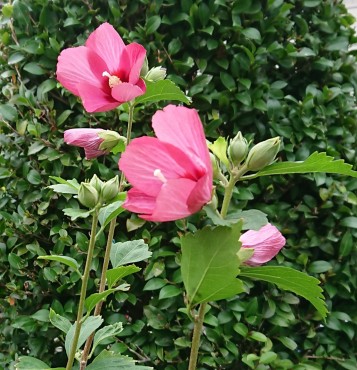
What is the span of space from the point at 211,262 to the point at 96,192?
209 mm

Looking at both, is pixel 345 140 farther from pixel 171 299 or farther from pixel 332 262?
pixel 171 299

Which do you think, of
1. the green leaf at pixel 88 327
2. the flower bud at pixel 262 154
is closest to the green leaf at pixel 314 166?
the flower bud at pixel 262 154

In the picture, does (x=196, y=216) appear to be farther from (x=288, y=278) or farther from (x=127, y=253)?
(x=288, y=278)

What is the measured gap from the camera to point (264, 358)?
1281 mm

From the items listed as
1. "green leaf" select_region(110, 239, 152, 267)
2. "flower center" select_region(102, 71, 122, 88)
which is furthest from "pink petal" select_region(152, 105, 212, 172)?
"green leaf" select_region(110, 239, 152, 267)

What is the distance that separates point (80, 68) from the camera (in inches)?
24.4

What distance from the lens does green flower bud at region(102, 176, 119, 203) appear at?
592 mm

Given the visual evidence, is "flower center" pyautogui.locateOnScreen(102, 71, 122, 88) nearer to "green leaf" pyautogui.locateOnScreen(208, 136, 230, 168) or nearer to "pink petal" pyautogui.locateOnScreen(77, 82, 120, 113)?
"pink petal" pyautogui.locateOnScreen(77, 82, 120, 113)

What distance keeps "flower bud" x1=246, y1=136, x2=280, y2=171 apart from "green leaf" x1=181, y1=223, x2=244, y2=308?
91 millimetres

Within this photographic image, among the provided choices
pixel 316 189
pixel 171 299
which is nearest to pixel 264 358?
pixel 171 299

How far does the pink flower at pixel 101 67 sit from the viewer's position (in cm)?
61

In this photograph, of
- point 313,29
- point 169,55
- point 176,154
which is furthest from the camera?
point 313,29

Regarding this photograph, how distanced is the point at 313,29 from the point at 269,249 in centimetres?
122

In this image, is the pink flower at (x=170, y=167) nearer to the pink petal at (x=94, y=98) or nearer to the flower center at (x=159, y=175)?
the flower center at (x=159, y=175)
